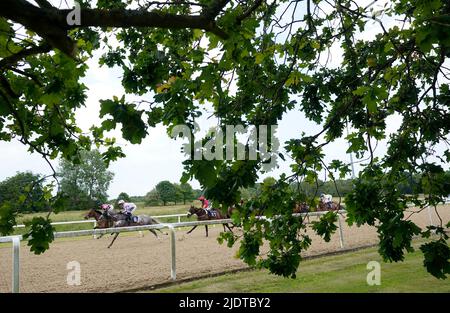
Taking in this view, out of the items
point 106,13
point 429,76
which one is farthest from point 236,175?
point 429,76

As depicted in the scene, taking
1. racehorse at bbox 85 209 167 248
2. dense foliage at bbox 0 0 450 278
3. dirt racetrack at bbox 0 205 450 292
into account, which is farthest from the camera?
racehorse at bbox 85 209 167 248

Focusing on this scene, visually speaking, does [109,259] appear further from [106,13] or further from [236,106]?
[106,13]

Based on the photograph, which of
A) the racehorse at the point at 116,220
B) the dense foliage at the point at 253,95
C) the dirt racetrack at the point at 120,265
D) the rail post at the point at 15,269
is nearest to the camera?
the dense foliage at the point at 253,95

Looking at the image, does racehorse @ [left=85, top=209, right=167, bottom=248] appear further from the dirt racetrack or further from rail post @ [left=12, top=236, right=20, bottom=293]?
rail post @ [left=12, top=236, right=20, bottom=293]

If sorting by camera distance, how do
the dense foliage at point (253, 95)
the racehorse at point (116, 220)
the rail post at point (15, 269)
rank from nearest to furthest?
the dense foliage at point (253, 95), the rail post at point (15, 269), the racehorse at point (116, 220)

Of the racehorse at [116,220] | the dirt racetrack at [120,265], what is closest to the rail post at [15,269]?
the dirt racetrack at [120,265]

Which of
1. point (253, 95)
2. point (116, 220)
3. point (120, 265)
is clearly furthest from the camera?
point (116, 220)

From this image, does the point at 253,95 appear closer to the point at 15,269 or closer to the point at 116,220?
the point at 15,269

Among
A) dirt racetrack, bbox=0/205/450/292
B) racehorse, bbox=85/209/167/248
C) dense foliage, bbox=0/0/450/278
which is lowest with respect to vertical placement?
dirt racetrack, bbox=0/205/450/292

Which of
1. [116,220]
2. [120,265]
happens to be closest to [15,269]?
[120,265]

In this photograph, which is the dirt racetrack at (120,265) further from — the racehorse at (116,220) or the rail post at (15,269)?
the racehorse at (116,220)

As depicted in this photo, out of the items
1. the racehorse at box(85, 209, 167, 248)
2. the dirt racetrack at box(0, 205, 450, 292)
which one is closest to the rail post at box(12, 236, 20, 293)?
the dirt racetrack at box(0, 205, 450, 292)

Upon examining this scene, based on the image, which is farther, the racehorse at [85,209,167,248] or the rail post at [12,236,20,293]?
the racehorse at [85,209,167,248]

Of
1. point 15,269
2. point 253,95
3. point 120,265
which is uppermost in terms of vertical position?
point 253,95
